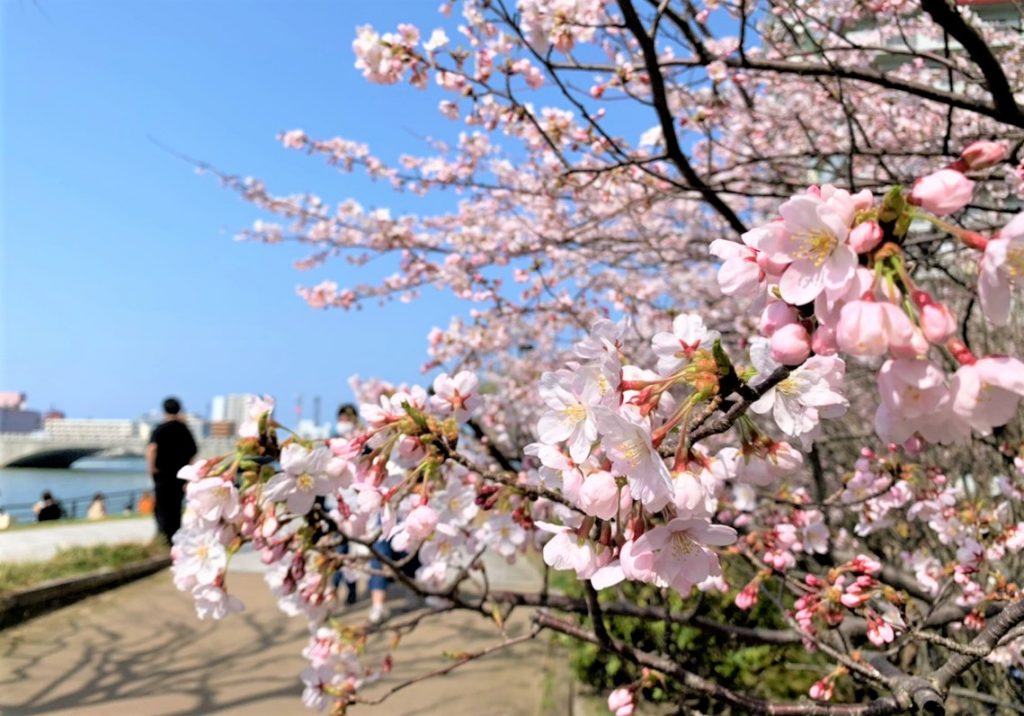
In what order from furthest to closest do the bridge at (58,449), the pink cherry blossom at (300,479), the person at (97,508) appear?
the bridge at (58,449)
the person at (97,508)
the pink cherry blossom at (300,479)

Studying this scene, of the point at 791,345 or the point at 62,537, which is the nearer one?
the point at 791,345

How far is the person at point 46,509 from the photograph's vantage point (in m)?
9.25

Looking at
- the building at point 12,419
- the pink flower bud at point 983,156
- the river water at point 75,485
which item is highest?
the pink flower bud at point 983,156

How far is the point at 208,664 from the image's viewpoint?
14.2ft

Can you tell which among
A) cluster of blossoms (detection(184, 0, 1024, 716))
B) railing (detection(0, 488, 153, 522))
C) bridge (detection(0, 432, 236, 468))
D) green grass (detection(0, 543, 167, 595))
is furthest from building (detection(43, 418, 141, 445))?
cluster of blossoms (detection(184, 0, 1024, 716))

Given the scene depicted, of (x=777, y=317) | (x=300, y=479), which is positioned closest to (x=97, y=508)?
(x=300, y=479)

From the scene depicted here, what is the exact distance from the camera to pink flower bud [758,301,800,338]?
0.74 metres

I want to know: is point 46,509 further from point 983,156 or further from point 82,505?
point 983,156

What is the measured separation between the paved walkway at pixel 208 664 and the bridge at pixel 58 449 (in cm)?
2750

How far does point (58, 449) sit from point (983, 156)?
38.4 m

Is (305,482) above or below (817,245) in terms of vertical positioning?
below

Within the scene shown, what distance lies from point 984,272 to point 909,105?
5.53 meters

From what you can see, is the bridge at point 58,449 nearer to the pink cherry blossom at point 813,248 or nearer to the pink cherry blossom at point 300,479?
the pink cherry blossom at point 300,479

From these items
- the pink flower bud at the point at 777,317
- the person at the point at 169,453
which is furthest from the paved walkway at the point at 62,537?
the pink flower bud at the point at 777,317
